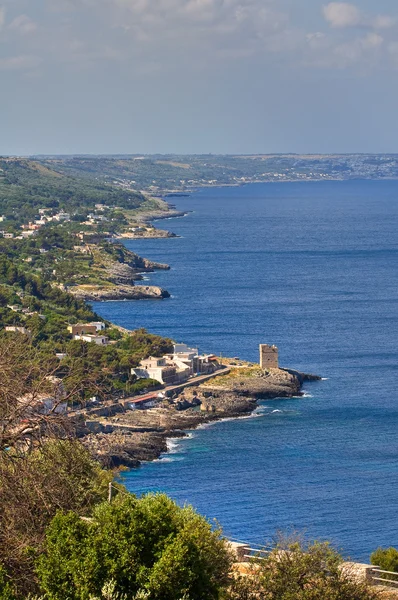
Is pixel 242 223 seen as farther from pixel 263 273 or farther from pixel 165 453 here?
pixel 165 453

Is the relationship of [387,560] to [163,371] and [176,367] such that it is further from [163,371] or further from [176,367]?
[176,367]

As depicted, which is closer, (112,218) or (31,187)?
(112,218)

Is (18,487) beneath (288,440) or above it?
above

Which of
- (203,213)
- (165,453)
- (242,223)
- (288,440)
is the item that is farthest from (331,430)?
(203,213)

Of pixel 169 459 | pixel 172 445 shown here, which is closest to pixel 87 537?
pixel 169 459

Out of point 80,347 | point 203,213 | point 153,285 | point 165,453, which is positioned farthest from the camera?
point 203,213

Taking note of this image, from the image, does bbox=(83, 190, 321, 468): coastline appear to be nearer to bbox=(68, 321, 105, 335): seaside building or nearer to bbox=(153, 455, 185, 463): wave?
bbox=(153, 455, 185, 463): wave

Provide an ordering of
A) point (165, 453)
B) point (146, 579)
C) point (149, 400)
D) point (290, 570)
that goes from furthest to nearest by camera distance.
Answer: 1. point (149, 400)
2. point (165, 453)
3. point (290, 570)
4. point (146, 579)
